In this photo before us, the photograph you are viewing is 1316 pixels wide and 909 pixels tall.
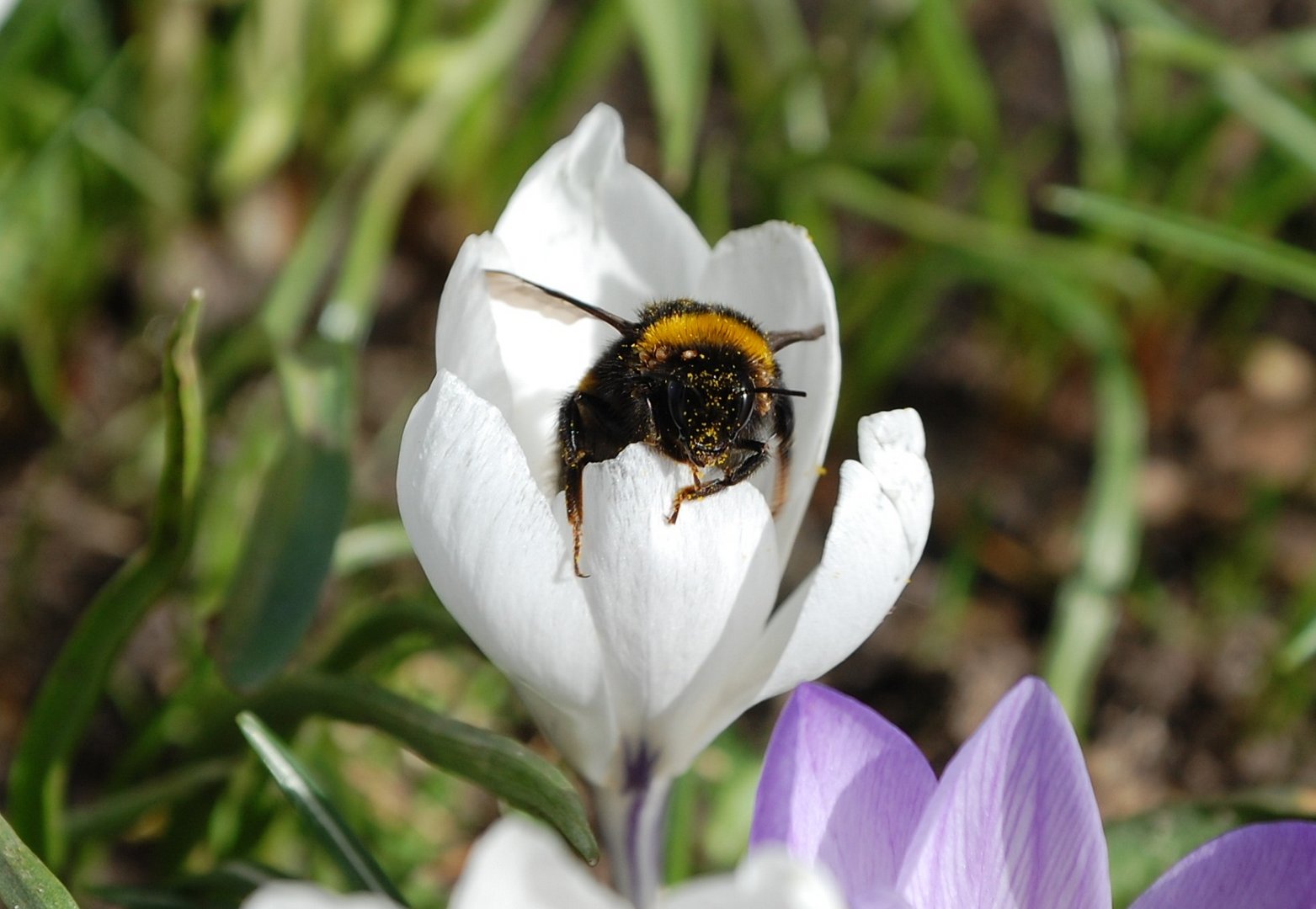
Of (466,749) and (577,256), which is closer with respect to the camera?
(466,749)

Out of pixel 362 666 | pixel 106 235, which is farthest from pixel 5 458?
pixel 362 666

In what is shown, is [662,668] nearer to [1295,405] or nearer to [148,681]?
[148,681]

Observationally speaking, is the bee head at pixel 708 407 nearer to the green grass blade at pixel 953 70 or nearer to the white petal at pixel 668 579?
the white petal at pixel 668 579

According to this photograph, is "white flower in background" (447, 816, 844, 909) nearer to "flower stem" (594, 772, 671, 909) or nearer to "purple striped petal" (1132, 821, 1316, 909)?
"purple striped petal" (1132, 821, 1316, 909)

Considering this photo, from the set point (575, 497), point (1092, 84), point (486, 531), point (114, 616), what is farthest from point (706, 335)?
point (1092, 84)

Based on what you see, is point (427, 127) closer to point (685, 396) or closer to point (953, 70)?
point (953, 70)

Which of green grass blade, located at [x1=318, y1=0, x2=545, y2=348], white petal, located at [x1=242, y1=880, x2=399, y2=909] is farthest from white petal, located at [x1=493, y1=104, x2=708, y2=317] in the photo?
green grass blade, located at [x1=318, y1=0, x2=545, y2=348]

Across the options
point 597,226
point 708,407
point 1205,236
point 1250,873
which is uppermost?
point 597,226

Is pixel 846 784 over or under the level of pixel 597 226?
under
